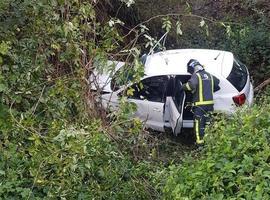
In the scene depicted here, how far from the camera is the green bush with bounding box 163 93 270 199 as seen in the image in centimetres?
354

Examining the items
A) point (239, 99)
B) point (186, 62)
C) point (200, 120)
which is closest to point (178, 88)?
point (186, 62)

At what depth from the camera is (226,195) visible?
366cm

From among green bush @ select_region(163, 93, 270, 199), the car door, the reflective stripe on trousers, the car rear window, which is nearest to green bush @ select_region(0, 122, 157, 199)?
green bush @ select_region(163, 93, 270, 199)

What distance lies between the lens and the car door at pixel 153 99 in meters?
8.63

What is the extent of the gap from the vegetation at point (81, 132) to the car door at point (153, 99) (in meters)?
2.45

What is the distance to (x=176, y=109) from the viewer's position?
8.17 metres

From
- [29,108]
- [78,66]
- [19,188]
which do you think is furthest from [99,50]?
[19,188]

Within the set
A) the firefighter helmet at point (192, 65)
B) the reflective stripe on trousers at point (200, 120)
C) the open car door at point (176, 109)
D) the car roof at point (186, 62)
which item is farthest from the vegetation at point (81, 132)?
the car roof at point (186, 62)

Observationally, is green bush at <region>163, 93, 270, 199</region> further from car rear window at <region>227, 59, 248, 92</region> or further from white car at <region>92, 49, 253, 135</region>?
car rear window at <region>227, 59, 248, 92</region>

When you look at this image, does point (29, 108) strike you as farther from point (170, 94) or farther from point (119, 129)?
point (170, 94)

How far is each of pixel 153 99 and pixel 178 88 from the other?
59 centimetres

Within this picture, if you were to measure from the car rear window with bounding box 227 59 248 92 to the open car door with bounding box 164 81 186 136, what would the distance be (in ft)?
2.84

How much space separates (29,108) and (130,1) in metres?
1.60

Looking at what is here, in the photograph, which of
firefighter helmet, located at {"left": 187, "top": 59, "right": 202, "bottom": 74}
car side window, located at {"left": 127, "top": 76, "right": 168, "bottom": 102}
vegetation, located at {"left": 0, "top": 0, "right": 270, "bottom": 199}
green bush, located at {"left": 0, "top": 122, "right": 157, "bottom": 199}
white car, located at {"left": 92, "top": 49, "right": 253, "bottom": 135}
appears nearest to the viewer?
vegetation, located at {"left": 0, "top": 0, "right": 270, "bottom": 199}
